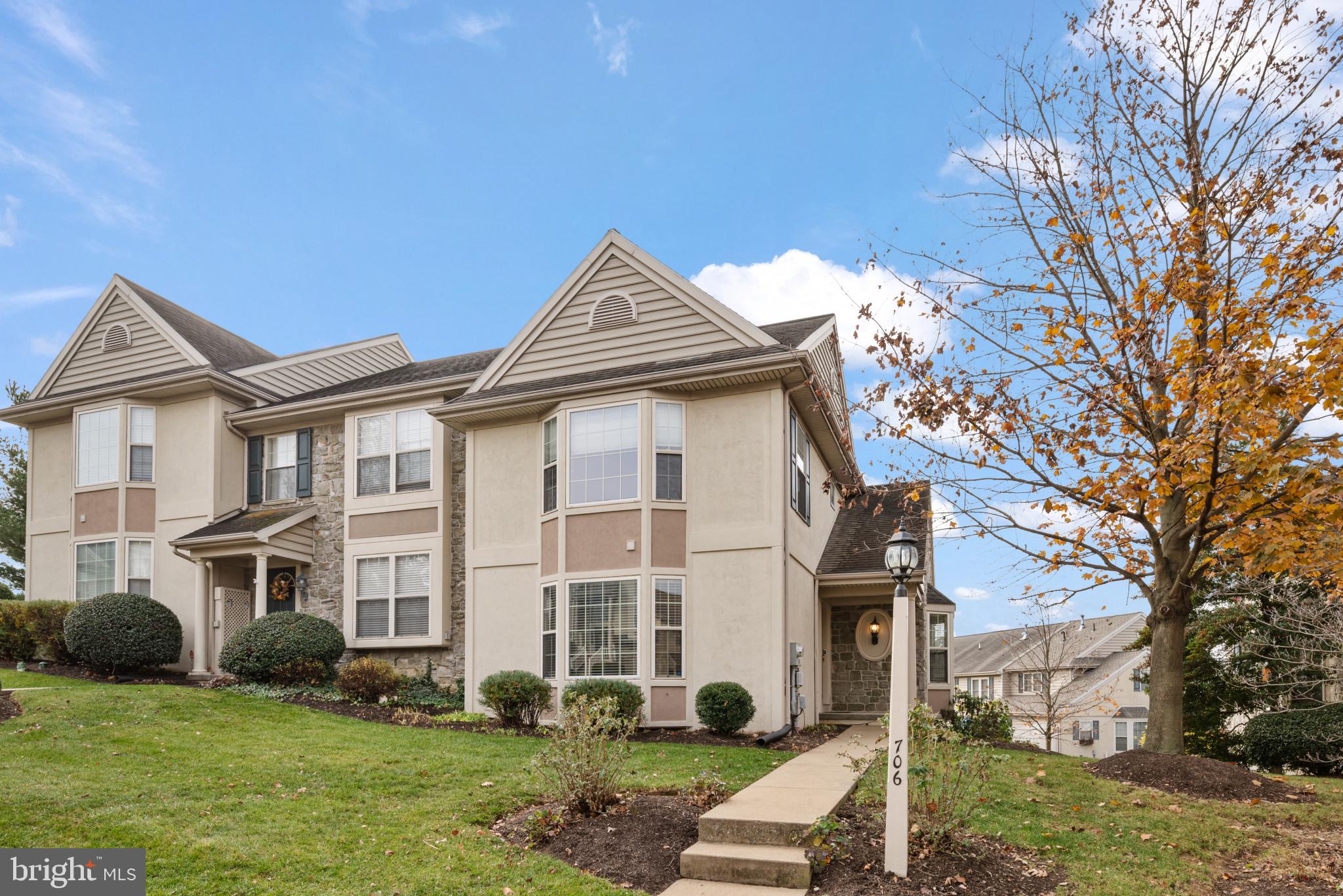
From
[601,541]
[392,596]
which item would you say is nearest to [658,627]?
[601,541]

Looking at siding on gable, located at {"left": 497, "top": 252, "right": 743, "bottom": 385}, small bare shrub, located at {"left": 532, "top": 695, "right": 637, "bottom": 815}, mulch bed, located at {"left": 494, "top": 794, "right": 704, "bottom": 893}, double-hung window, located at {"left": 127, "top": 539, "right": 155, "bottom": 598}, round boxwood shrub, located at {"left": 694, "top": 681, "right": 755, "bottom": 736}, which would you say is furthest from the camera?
double-hung window, located at {"left": 127, "top": 539, "right": 155, "bottom": 598}

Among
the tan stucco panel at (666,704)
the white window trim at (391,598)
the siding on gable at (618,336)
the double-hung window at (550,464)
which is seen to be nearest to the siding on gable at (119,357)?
the white window trim at (391,598)

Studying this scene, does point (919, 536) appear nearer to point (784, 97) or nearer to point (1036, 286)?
point (1036, 286)

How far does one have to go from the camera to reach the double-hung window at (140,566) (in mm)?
18750

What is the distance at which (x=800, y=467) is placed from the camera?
15.8m

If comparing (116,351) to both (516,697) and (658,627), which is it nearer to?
(516,697)

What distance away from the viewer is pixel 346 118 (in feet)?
51.8

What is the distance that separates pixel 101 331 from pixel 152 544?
5005mm

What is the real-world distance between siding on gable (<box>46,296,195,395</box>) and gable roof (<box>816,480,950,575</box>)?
1370cm

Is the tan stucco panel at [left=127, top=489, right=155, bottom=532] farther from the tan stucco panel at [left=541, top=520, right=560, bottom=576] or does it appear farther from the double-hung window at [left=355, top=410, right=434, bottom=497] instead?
the tan stucco panel at [left=541, top=520, right=560, bottom=576]

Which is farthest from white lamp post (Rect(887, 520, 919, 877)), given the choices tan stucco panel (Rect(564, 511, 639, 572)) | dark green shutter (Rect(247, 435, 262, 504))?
dark green shutter (Rect(247, 435, 262, 504))

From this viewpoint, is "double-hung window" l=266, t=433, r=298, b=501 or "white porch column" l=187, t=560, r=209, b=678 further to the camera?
"double-hung window" l=266, t=433, r=298, b=501

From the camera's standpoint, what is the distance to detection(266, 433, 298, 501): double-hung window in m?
19.1

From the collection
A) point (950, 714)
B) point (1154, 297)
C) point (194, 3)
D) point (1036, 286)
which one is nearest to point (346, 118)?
point (194, 3)
